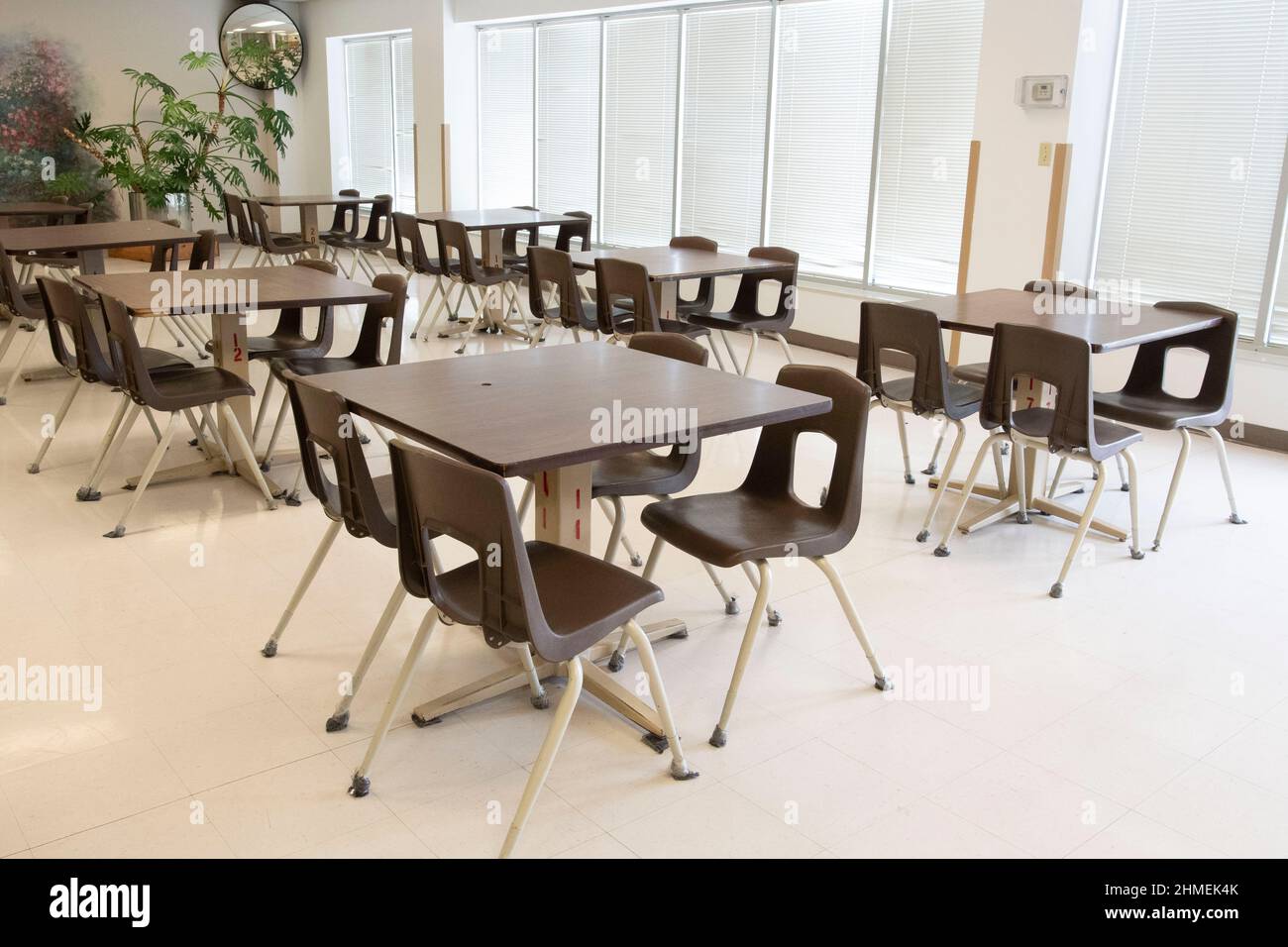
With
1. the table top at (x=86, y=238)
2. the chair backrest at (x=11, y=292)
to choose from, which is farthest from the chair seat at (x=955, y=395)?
the chair backrest at (x=11, y=292)

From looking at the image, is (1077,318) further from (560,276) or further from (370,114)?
(370,114)

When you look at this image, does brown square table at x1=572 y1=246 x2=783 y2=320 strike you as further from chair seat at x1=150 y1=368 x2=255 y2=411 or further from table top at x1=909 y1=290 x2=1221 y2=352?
chair seat at x1=150 y1=368 x2=255 y2=411

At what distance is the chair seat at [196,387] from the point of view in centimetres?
429

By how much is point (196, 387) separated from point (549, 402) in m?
2.03

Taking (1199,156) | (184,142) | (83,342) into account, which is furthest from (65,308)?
(184,142)

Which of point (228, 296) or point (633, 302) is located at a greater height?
point (228, 296)

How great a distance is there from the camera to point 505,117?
10.9 m

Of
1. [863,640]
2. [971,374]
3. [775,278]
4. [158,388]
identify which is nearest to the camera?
[863,640]

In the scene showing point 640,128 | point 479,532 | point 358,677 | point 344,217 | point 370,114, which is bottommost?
point 358,677

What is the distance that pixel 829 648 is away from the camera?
341cm

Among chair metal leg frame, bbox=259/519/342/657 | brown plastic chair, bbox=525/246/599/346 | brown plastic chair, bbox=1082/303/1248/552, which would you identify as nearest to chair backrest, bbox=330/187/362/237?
brown plastic chair, bbox=525/246/599/346

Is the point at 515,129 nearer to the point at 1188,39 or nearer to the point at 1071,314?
the point at 1188,39

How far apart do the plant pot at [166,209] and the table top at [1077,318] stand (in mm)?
9151
